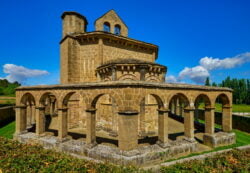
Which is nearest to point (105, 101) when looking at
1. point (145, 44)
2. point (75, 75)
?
point (75, 75)

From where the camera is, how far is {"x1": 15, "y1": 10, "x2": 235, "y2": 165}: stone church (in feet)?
20.9

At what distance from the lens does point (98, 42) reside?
45.3ft

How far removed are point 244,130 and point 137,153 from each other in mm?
13353

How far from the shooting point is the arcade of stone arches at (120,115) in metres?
6.30

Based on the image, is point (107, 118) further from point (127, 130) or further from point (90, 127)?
point (127, 130)

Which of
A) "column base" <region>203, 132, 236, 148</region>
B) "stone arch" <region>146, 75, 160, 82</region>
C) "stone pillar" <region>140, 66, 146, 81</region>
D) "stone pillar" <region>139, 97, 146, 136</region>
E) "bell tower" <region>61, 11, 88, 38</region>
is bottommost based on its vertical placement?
"column base" <region>203, 132, 236, 148</region>

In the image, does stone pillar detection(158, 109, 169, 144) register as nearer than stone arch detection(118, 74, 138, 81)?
Yes

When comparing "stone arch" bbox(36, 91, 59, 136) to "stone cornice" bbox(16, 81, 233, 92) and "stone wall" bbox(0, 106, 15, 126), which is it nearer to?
"stone cornice" bbox(16, 81, 233, 92)

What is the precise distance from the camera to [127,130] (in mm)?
6180

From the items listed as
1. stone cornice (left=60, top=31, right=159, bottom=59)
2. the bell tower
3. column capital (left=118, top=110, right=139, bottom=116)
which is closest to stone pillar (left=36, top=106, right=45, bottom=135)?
column capital (left=118, top=110, right=139, bottom=116)

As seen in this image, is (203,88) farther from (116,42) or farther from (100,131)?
(116,42)

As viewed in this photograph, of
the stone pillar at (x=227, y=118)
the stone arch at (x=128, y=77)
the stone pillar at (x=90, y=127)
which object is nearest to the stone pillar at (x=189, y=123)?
the stone pillar at (x=227, y=118)

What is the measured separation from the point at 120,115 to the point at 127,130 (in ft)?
2.57

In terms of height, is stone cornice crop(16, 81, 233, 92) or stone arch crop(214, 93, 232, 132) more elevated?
stone cornice crop(16, 81, 233, 92)
